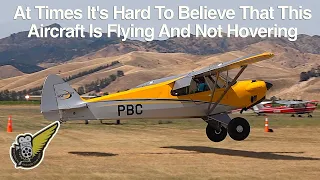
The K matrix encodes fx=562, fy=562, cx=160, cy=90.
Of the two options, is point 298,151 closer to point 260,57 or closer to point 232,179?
point 260,57

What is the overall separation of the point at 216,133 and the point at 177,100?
2567mm

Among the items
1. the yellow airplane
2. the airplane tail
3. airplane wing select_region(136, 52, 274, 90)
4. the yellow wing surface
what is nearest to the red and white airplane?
the yellow airplane

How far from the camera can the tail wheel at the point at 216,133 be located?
67.6ft

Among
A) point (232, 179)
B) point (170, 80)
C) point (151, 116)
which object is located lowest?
point (232, 179)

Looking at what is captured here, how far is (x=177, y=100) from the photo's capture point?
19.1 meters

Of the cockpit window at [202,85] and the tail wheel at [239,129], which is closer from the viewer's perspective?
the tail wheel at [239,129]

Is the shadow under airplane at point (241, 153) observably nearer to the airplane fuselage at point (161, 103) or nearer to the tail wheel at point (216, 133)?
the tail wheel at point (216, 133)

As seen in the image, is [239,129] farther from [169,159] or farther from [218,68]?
[169,159]

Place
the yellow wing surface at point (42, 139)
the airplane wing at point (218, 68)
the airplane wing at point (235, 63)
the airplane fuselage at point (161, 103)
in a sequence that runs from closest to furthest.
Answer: the yellow wing surface at point (42, 139) < the airplane wing at point (235, 63) < the airplane wing at point (218, 68) < the airplane fuselage at point (161, 103)

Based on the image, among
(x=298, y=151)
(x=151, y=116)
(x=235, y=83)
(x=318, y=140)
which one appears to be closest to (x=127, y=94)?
(x=151, y=116)

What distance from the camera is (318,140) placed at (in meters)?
23.5

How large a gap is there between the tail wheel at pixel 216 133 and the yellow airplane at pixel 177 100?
39 centimetres

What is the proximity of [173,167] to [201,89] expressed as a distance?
16.8ft

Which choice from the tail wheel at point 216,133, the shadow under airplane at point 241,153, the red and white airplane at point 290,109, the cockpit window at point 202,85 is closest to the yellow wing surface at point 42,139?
the shadow under airplane at point 241,153
